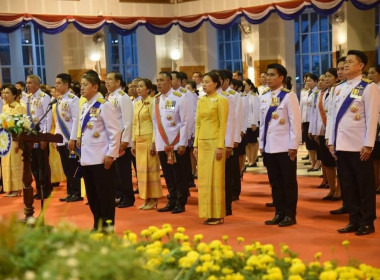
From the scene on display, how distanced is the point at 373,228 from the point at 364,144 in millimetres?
794

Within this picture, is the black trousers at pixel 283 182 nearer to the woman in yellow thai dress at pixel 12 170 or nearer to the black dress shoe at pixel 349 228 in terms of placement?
the black dress shoe at pixel 349 228

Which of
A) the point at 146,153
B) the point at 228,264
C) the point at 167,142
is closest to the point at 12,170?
the point at 146,153

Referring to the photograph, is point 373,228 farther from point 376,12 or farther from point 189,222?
point 376,12

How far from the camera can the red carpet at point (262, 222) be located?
17.4 feet

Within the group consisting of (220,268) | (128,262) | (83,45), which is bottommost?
(220,268)

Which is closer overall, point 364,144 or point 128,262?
point 128,262

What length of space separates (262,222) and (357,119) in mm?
1553

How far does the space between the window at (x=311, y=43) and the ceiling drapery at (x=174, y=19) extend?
3362 millimetres

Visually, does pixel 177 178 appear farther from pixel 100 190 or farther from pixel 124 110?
pixel 100 190

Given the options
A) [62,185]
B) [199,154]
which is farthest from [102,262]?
[62,185]

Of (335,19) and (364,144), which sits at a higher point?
(335,19)

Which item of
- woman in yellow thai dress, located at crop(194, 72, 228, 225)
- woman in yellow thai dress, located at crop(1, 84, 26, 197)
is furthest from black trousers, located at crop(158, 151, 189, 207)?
woman in yellow thai dress, located at crop(1, 84, 26, 197)

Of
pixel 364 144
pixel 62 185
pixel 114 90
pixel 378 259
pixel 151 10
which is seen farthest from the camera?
pixel 151 10

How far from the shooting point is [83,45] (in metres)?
15.3
